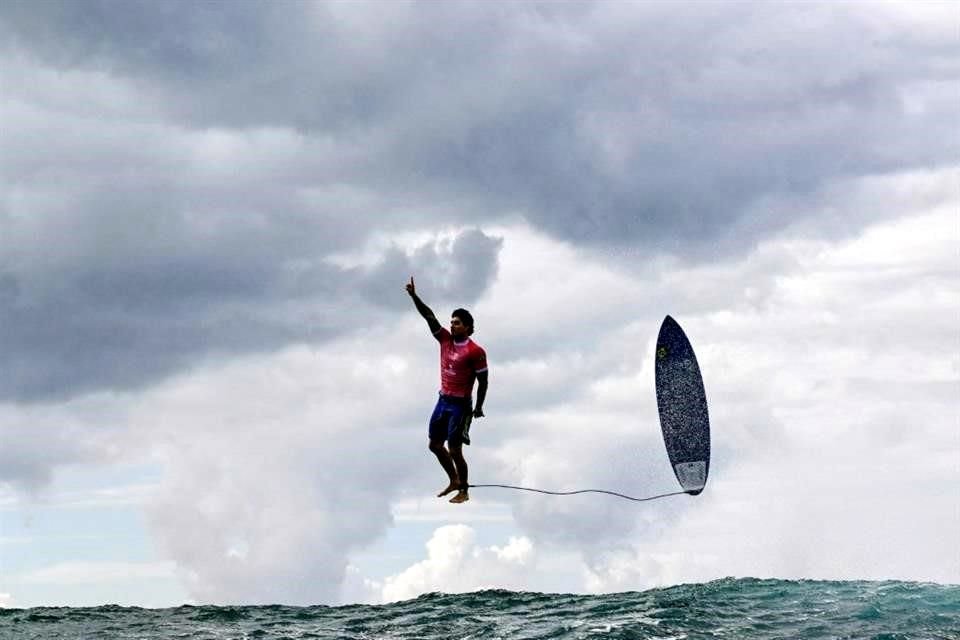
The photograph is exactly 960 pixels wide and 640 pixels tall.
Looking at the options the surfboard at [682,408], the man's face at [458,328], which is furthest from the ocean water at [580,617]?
the man's face at [458,328]

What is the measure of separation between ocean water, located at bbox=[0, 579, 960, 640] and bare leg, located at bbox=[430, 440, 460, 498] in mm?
2428

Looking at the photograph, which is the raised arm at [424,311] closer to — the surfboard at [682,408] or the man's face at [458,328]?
the man's face at [458,328]

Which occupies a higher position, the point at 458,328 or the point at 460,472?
the point at 458,328

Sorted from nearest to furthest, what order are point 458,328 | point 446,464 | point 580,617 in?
1. point 580,617
2. point 458,328
3. point 446,464

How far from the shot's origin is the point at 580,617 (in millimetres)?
21156

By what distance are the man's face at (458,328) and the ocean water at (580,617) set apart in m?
5.58

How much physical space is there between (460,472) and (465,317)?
3.35 m

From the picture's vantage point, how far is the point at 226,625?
22281mm

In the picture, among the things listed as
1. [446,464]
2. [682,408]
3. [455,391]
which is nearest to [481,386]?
[455,391]

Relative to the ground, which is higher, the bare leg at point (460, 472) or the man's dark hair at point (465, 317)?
the man's dark hair at point (465, 317)

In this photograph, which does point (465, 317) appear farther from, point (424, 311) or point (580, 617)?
point (580, 617)

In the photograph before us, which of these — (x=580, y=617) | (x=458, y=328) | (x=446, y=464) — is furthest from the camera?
(x=446, y=464)

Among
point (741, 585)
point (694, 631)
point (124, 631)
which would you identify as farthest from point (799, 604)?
point (124, 631)

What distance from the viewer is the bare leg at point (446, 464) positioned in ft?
76.2
